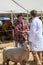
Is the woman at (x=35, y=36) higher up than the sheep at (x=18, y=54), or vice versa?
the woman at (x=35, y=36)

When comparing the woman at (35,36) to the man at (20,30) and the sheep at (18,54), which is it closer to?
the sheep at (18,54)

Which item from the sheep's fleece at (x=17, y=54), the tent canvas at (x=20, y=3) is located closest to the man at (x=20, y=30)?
Answer: the sheep's fleece at (x=17, y=54)

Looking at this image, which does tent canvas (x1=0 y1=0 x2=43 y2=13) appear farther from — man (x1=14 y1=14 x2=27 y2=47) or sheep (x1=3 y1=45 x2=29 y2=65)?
sheep (x1=3 y1=45 x2=29 y2=65)

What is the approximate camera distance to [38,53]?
16.6 feet

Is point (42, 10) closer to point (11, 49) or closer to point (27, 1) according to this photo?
point (27, 1)

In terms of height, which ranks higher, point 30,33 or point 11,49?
point 30,33

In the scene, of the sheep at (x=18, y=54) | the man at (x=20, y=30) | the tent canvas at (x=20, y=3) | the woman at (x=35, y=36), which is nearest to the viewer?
the woman at (x=35, y=36)

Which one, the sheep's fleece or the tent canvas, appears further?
the tent canvas

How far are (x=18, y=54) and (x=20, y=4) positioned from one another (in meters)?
3.89

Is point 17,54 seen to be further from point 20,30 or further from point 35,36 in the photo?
point 20,30

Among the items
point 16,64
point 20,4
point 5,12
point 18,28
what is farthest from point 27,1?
point 16,64

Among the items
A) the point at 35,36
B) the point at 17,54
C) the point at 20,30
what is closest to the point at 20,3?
the point at 20,30

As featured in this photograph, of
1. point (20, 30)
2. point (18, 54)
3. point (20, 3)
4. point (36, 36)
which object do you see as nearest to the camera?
point (36, 36)

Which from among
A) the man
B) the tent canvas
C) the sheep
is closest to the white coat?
the sheep
